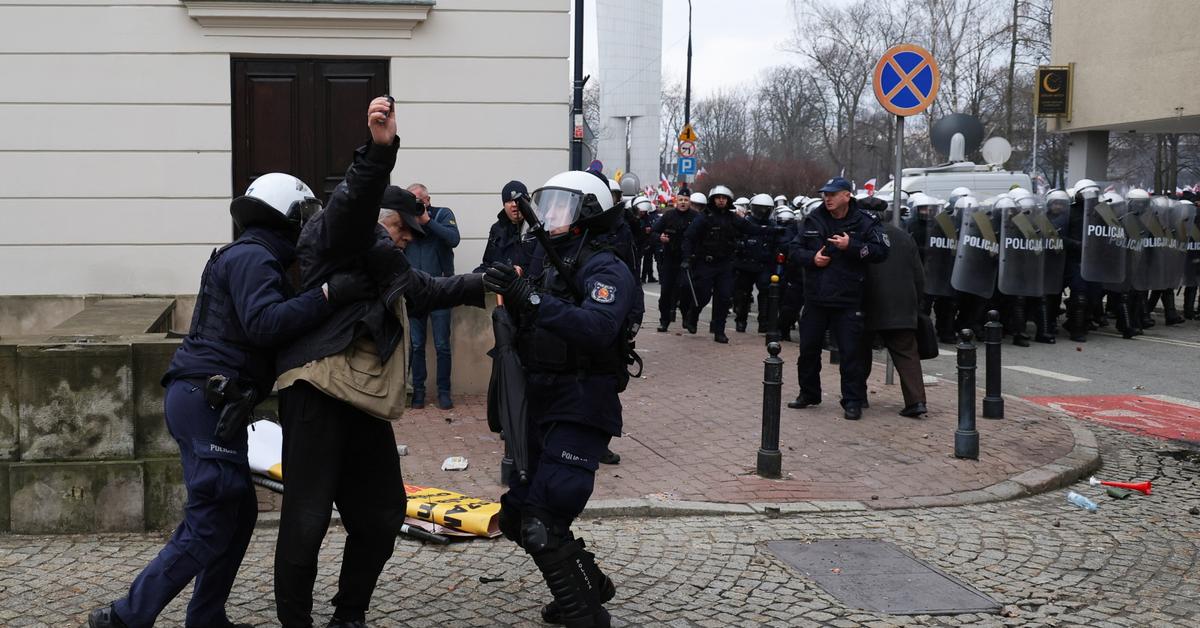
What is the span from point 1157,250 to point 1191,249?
1.26 m

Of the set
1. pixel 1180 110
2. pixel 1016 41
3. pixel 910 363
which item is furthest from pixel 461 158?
pixel 1016 41

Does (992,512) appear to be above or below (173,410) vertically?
below

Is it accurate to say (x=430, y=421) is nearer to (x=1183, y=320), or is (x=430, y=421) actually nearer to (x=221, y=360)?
(x=221, y=360)

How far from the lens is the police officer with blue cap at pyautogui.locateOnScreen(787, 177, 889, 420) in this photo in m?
9.53

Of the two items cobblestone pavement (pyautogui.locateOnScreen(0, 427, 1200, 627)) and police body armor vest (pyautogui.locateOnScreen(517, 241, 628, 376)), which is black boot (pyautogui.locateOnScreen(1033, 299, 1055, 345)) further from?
police body armor vest (pyautogui.locateOnScreen(517, 241, 628, 376))

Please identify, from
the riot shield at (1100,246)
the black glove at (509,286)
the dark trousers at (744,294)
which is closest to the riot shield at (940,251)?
the riot shield at (1100,246)

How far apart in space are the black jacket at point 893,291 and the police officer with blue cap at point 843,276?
0.14m

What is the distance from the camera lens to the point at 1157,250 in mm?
16719

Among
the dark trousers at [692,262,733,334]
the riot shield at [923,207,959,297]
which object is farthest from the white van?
the dark trousers at [692,262,733,334]

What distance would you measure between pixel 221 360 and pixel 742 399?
6621mm

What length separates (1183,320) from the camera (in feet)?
59.5

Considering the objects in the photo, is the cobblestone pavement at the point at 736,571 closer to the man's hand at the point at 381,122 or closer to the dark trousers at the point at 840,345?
the man's hand at the point at 381,122

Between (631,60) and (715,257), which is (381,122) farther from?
(631,60)

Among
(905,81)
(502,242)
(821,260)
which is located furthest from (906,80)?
(502,242)
